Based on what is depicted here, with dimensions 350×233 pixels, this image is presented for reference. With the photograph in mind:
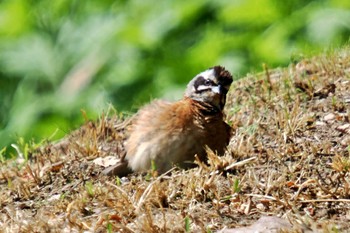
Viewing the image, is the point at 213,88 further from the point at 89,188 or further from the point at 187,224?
the point at 187,224

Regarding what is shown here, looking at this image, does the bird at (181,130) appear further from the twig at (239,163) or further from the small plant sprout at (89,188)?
the small plant sprout at (89,188)

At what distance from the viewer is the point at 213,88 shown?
7.59 m

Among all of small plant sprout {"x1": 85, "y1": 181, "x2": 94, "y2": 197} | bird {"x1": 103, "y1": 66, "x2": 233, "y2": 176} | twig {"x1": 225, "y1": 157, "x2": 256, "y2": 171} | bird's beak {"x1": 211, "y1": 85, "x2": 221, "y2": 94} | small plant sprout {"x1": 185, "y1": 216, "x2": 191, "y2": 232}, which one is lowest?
small plant sprout {"x1": 185, "y1": 216, "x2": 191, "y2": 232}

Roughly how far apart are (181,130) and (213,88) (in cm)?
51

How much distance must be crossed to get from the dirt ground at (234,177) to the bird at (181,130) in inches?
5.5

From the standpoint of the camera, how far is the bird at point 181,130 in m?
7.15

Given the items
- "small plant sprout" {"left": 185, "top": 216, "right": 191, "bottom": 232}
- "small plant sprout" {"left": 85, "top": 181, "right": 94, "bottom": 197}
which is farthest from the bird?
"small plant sprout" {"left": 185, "top": 216, "right": 191, "bottom": 232}

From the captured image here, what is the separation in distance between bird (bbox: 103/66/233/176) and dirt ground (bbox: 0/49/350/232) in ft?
0.45

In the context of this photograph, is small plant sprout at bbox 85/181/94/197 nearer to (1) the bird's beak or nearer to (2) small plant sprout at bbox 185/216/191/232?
(2) small plant sprout at bbox 185/216/191/232

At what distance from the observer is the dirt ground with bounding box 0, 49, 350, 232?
20.4ft

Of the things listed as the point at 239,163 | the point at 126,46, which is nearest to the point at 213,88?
the point at 239,163

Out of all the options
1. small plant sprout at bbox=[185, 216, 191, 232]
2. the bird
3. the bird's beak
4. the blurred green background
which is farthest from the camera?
the blurred green background

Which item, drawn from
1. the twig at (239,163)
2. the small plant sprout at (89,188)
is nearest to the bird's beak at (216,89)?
the twig at (239,163)

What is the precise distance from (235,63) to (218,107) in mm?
2370
